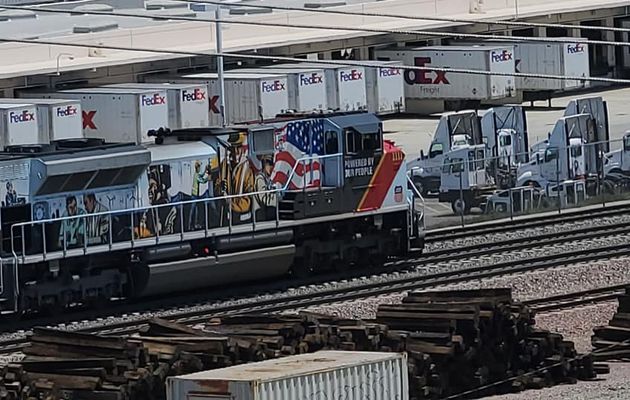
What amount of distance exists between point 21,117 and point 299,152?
65.8 feet

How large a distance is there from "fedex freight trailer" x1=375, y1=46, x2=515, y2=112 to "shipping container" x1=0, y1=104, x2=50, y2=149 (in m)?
17.7

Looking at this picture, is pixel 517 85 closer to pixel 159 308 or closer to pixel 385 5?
pixel 385 5

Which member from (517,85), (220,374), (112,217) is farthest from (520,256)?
(517,85)

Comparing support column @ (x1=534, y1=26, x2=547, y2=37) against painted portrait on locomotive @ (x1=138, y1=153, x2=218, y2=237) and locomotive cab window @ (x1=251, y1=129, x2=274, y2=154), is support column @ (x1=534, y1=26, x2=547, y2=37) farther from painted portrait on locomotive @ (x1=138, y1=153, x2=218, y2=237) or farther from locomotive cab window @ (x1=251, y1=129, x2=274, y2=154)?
painted portrait on locomotive @ (x1=138, y1=153, x2=218, y2=237)

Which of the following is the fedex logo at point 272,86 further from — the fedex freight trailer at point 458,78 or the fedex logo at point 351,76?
the fedex freight trailer at point 458,78

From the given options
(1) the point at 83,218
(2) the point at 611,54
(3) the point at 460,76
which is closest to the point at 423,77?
(3) the point at 460,76

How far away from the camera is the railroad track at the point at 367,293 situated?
27891 mm

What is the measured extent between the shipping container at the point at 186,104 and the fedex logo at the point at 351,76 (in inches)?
207

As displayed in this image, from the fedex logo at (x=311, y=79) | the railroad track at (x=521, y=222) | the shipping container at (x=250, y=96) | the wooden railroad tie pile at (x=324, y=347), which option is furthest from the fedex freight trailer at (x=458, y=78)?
the wooden railroad tie pile at (x=324, y=347)

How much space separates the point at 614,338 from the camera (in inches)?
976

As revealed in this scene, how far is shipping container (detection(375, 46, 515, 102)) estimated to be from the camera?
6444 cm

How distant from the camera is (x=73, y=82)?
60375mm

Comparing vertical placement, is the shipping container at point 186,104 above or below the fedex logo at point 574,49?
below

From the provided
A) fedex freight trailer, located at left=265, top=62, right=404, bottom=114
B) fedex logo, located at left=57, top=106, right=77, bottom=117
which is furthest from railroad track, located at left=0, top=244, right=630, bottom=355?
fedex freight trailer, located at left=265, top=62, right=404, bottom=114
